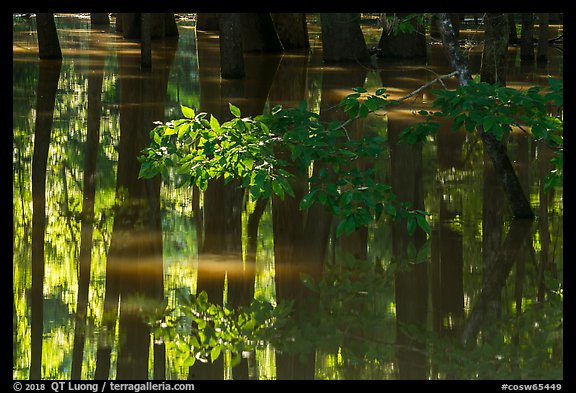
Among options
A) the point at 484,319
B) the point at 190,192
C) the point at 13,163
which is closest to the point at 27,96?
the point at 13,163

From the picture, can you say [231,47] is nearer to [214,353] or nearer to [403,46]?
[403,46]

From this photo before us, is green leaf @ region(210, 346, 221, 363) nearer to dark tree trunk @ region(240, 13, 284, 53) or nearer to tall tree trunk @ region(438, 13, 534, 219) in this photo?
tall tree trunk @ region(438, 13, 534, 219)

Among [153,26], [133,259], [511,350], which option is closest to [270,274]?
[133,259]

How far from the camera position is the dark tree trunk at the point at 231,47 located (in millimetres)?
23234

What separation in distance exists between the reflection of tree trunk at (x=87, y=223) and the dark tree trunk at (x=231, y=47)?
327 centimetres

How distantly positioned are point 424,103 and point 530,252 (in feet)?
34.1

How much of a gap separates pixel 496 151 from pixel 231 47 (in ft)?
43.7

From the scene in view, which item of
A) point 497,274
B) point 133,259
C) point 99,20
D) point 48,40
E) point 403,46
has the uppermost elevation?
point 48,40

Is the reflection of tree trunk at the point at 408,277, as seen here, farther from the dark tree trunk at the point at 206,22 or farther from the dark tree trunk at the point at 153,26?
the dark tree trunk at the point at 206,22

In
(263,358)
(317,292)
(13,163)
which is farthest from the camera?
(13,163)

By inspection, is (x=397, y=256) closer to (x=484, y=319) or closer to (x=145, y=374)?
(x=484, y=319)

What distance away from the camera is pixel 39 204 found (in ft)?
39.4

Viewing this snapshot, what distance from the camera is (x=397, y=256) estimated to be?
403 inches

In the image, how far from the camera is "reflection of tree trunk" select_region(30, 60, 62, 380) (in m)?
7.96
